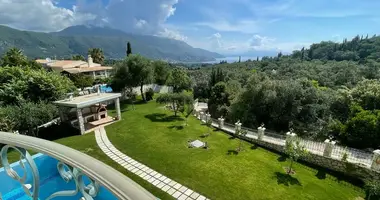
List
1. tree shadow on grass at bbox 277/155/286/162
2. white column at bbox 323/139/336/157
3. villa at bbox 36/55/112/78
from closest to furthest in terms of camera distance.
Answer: white column at bbox 323/139/336/157
tree shadow on grass at bbox 277/155/286/162
villa at bbox 36/55/112/78

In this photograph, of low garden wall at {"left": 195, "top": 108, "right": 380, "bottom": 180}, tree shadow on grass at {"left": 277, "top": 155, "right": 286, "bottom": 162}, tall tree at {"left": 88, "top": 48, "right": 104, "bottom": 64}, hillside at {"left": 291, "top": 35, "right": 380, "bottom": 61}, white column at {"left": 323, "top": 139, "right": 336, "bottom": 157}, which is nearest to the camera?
low garden wall at {"left": 195, "top": 108, "right": 380, "bottom": 180}

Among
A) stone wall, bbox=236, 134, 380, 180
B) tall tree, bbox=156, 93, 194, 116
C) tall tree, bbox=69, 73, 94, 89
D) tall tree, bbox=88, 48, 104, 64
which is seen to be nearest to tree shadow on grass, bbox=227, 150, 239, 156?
stone wall, bbox=236, 134, 380, 180

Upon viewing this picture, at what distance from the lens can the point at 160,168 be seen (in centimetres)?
1164

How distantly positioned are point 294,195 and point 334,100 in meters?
14.1

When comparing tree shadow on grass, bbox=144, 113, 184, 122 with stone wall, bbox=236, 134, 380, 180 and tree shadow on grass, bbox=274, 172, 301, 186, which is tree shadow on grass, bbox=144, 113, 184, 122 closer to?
stone wall, bbox=236, 134, 380, 180

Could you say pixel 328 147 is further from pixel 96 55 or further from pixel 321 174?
pixel 96 55

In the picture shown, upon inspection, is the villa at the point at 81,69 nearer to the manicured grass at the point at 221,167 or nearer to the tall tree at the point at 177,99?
the tall tree at the point at 177,99

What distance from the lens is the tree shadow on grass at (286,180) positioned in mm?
10666

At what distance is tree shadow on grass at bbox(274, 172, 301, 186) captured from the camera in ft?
35.0

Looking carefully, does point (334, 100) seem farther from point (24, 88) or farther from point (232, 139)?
point (24, 88)

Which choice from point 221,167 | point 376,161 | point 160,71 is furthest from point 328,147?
point 160,71

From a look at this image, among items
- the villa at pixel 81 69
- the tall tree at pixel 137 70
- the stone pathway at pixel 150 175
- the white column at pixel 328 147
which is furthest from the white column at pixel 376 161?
the villa at pixel 81 69

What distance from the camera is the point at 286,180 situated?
1089 cm

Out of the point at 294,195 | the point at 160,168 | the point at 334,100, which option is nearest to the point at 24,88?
the point at 160,168
